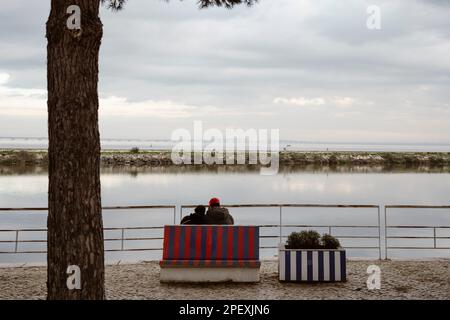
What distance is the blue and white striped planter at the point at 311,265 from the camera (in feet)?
29.2

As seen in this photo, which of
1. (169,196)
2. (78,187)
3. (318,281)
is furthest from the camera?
(169,196)

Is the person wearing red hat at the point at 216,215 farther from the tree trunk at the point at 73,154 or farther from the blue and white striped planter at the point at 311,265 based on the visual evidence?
the tree trunk at the point at 73,154

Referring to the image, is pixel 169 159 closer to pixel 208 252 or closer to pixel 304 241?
pixel 304 241

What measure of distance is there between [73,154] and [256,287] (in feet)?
15.9

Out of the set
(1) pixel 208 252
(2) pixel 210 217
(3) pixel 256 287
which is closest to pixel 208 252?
(1) pixel 208 252

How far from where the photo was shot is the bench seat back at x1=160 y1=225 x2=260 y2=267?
28.8 feet

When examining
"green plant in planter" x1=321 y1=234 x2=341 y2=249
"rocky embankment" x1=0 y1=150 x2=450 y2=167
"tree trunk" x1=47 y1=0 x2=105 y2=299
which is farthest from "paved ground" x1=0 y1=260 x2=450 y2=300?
"rocky embankment" x1=0 y1=150 x2=450 y2=167

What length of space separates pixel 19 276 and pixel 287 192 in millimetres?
34084

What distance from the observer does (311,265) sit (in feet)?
29.3

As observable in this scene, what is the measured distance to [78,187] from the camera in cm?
479

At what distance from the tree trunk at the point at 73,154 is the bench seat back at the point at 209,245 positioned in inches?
153

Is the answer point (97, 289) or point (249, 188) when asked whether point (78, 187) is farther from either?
point (249, 188)

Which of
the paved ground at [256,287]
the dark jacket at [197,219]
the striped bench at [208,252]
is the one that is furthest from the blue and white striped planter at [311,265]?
the dark jacket at [197,219]

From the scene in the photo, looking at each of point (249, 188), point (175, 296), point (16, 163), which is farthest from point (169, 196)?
point (16, 163)
